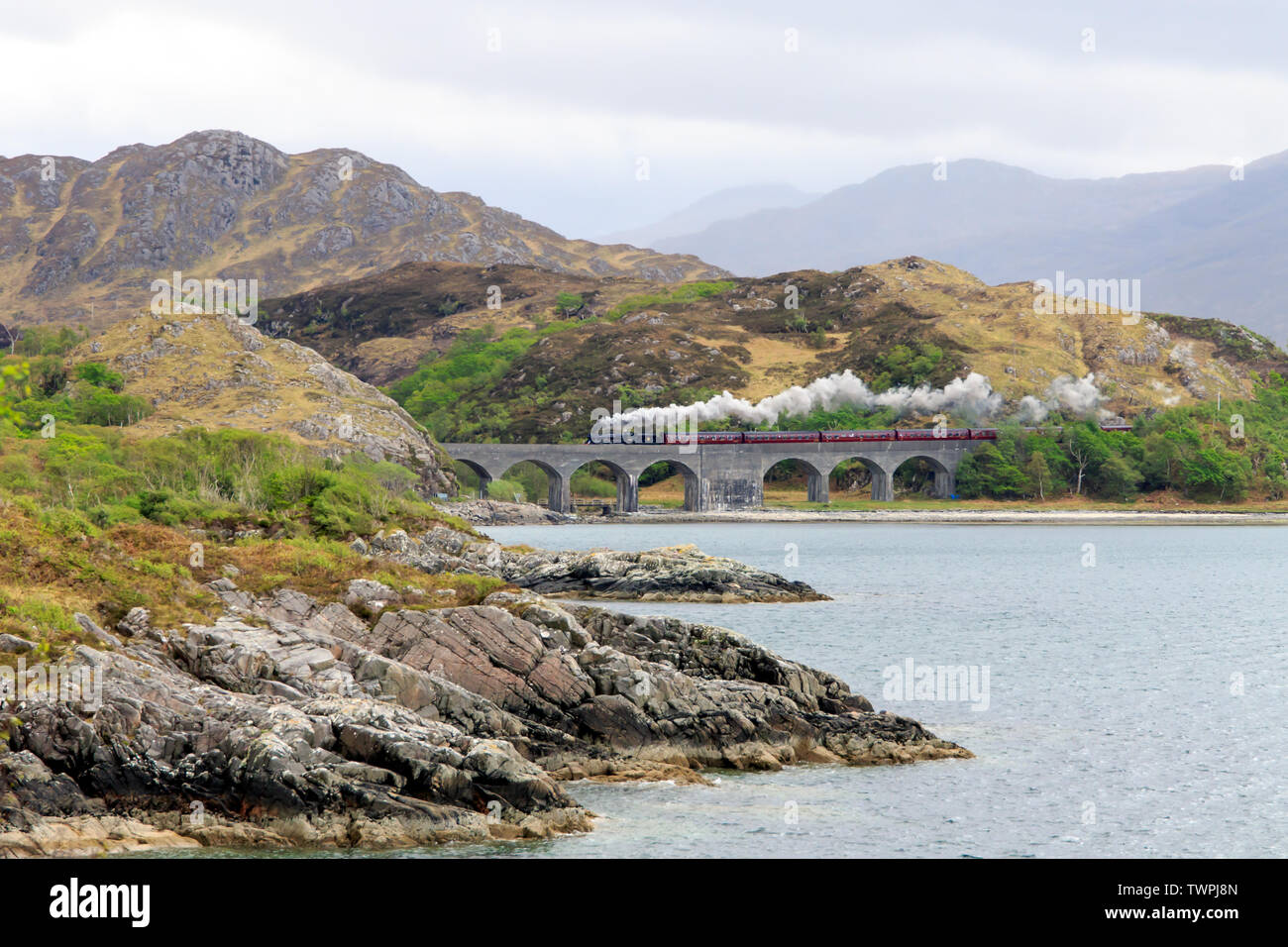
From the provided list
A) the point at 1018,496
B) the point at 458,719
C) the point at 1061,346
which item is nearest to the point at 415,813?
the point at 458,719

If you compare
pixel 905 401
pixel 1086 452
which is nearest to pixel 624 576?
pixel 1086 452

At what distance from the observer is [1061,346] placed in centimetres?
15338

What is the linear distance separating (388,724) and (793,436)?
4088 inches

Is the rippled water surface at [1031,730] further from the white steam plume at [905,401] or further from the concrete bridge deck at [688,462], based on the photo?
the white steam plume at [905,401]

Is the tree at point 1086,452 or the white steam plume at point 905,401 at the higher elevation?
the white steam plume at point 905,401

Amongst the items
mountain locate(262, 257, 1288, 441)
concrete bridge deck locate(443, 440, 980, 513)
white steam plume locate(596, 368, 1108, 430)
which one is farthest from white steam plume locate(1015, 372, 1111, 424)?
concrete bridge deck locate(443, 440, 980, 513)

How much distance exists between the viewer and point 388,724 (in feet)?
60.0

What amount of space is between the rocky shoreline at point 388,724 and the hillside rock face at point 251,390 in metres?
67.4

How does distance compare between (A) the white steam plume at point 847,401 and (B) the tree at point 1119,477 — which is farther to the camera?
(A) the white steam plume at point 847,401

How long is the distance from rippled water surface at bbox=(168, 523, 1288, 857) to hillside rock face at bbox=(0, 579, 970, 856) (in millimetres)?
853

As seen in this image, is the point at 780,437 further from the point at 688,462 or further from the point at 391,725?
the point at 391,725

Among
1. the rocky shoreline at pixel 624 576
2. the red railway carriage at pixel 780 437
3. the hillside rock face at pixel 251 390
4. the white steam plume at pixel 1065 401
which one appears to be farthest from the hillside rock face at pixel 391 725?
the white steam plume at pixel 1065 401

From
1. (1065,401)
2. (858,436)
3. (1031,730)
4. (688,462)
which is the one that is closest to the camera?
(1031,730)

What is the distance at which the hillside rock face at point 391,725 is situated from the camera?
1683cm
